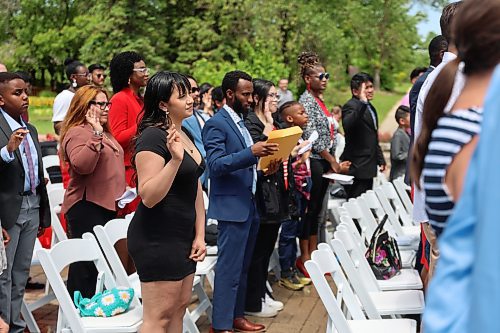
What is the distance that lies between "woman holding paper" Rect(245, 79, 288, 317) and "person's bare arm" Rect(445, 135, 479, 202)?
11.4 ft

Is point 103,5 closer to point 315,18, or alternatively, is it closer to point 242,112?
point 315,18

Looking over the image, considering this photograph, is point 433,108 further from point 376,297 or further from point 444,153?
point 376,297

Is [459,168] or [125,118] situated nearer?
[459,168]

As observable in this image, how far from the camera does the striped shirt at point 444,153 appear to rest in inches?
70.4

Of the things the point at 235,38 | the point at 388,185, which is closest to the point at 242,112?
the point at 388,185

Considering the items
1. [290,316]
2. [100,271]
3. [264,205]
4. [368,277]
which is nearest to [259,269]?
[290,316]

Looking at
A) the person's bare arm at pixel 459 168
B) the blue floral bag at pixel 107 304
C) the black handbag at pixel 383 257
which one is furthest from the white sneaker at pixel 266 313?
the person's bare arm at pixel 459 168

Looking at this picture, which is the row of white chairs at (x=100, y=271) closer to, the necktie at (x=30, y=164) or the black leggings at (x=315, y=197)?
the necktie at (x=30, y=164)

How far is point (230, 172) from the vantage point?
489cm

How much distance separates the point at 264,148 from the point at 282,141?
0.24 metres

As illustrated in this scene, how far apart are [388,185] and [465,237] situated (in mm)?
5772

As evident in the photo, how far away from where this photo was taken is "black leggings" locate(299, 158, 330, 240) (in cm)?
685

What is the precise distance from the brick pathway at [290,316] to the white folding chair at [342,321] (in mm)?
1319

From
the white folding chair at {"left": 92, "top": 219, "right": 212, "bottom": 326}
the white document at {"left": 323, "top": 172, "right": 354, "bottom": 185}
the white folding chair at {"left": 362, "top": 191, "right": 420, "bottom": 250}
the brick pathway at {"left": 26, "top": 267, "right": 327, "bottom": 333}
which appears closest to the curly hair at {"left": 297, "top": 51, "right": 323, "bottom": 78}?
the white document at {"left": 323, "top": 172, "right": 354, "bottom": 185}
